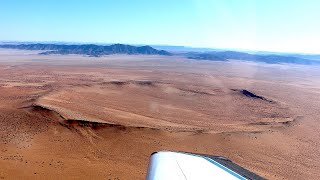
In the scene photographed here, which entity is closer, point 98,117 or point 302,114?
point 98,117

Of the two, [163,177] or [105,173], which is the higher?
[163,177]

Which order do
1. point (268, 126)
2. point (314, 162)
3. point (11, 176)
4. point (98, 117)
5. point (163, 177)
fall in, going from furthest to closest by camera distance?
point (268, 126) → point (98, 117) → point (314, 162) → point (11, 176) → point (163, 177)

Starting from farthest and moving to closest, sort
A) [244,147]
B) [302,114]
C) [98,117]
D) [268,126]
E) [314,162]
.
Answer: [302,114] → [268,126] → [98,117] → [244,147] → [314,162]

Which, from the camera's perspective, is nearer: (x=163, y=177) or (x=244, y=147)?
(x=163, y=177)

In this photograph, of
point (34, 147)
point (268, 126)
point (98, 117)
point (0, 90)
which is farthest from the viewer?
point (0, 90)

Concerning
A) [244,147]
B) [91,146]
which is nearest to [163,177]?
[91,146]

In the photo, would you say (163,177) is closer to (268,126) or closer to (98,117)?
(98,117)

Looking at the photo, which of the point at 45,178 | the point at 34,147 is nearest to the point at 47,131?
the point at 34,147

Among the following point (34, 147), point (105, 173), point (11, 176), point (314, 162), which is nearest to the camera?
point (11, 176)

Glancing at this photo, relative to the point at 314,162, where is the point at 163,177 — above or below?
above

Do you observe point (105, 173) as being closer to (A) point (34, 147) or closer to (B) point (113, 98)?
(A) point (34, 147)
